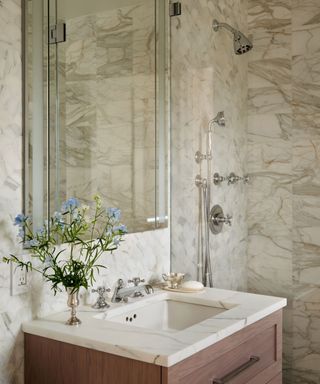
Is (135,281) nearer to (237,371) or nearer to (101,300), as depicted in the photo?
(101,300)

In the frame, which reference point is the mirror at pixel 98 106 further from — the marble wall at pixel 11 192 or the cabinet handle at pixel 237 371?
the cabinet handle at pixel 237 371

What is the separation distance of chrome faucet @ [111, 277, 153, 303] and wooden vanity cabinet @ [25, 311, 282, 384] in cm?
42

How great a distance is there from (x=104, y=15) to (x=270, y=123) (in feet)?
4.61

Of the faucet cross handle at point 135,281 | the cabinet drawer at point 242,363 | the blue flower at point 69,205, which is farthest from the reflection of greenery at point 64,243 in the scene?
the cabinet drawer at point 242,363

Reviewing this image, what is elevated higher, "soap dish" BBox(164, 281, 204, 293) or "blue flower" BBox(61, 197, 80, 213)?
"blue flower" BBox(61, 197, 80, 213)

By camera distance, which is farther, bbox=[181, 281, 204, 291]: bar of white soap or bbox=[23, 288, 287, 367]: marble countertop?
bbox=[181, 281, 204, 291]: bar of white soap

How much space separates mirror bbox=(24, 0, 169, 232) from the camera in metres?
1.79

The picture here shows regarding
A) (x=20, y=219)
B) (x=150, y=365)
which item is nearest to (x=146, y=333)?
(x=150, y=365)

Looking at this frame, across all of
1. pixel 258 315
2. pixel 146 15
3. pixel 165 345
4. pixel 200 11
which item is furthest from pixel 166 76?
pixel 165 345

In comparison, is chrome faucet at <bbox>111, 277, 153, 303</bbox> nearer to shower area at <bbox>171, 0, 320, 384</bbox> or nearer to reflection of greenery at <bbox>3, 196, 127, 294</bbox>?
reflection of greenery at <bbox>3, 196, 127, 294</bbox>

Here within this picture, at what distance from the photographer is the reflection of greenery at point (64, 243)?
5.58 ft

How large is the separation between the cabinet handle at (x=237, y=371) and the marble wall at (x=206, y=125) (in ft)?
2.33

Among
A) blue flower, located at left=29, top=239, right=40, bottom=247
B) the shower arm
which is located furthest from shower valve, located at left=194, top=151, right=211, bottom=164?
blue flower, located at left=29, top=239, right=40, bottom=247

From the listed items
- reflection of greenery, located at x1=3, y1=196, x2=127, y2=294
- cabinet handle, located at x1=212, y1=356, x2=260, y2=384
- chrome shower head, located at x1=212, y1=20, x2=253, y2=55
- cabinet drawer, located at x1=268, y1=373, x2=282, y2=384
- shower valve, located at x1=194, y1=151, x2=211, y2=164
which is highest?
chrome shower head, located at x1=212, y1=20, x2=253, y2=55
